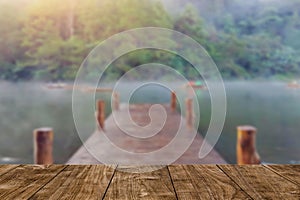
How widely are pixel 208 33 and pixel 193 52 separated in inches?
45.2

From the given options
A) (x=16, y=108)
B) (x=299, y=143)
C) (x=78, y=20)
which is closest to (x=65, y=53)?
(x=78, y=20)

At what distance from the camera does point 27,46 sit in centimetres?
1316

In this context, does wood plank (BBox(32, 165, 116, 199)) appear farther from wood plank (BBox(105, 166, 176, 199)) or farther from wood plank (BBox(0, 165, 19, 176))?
wood plank (BBox(0, 165, 19, 176))

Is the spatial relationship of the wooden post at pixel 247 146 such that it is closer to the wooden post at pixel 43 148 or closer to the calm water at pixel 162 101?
the wooden post at pixel 43 148

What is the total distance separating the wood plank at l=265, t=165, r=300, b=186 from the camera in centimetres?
100

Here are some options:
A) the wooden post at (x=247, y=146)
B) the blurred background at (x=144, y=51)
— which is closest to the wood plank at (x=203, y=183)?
the wooden post at (x=247, y=146)

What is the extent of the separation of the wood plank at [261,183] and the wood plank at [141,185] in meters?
0.18

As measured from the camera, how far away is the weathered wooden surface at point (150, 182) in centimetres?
84

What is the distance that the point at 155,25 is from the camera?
1319 cm

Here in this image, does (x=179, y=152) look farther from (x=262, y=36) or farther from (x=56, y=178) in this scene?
(x=262, y=36)

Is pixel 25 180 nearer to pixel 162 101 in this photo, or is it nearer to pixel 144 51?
pixel 162 101

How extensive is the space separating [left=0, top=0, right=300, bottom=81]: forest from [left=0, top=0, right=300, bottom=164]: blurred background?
0.03 m

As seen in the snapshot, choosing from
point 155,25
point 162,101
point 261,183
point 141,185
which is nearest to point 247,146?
point 261,183

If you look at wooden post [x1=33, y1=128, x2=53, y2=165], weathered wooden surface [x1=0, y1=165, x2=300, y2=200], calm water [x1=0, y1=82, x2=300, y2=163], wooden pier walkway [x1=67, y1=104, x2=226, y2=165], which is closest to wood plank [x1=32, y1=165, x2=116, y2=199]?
weathered wooden surface [x1=0, y1=165, x2=300, y2=200]
